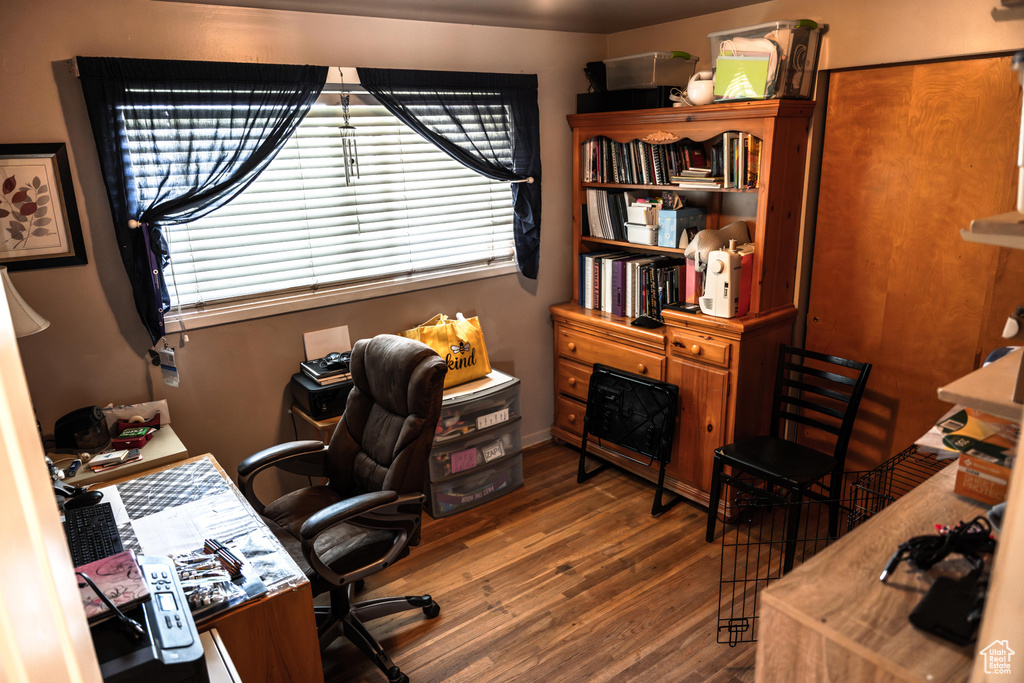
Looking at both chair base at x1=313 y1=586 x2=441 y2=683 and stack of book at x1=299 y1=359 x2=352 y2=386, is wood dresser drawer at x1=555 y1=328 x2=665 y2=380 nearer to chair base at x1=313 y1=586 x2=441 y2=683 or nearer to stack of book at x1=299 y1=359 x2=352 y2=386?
stack of book at x1=299 y1=359 x2=352 y2=386

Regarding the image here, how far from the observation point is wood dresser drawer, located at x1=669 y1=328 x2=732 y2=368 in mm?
3117

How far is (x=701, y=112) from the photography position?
3137 mm

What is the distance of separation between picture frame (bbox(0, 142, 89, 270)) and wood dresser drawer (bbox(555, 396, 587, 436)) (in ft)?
8.65

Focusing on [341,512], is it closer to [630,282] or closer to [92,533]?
[92,533]

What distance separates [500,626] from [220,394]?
1.65 m

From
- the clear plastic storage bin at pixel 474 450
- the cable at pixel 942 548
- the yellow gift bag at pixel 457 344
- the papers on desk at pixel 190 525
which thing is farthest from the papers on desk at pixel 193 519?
the cable at pixel 942 548

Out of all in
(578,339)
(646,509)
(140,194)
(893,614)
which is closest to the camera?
(893,614)

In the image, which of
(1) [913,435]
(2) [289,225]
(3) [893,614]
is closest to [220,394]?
(2) [289,225]

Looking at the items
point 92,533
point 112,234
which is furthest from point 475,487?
point 112,234

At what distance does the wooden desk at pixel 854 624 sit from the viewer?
47.4 inches

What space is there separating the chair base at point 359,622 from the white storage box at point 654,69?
2.81m

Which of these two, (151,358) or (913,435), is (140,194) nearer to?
(151,358)

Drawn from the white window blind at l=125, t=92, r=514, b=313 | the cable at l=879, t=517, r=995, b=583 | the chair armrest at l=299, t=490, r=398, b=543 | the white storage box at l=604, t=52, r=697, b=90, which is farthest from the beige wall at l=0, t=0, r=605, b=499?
the cable at l=879, t=517, r=995, b=583

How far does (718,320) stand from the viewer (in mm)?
3104
